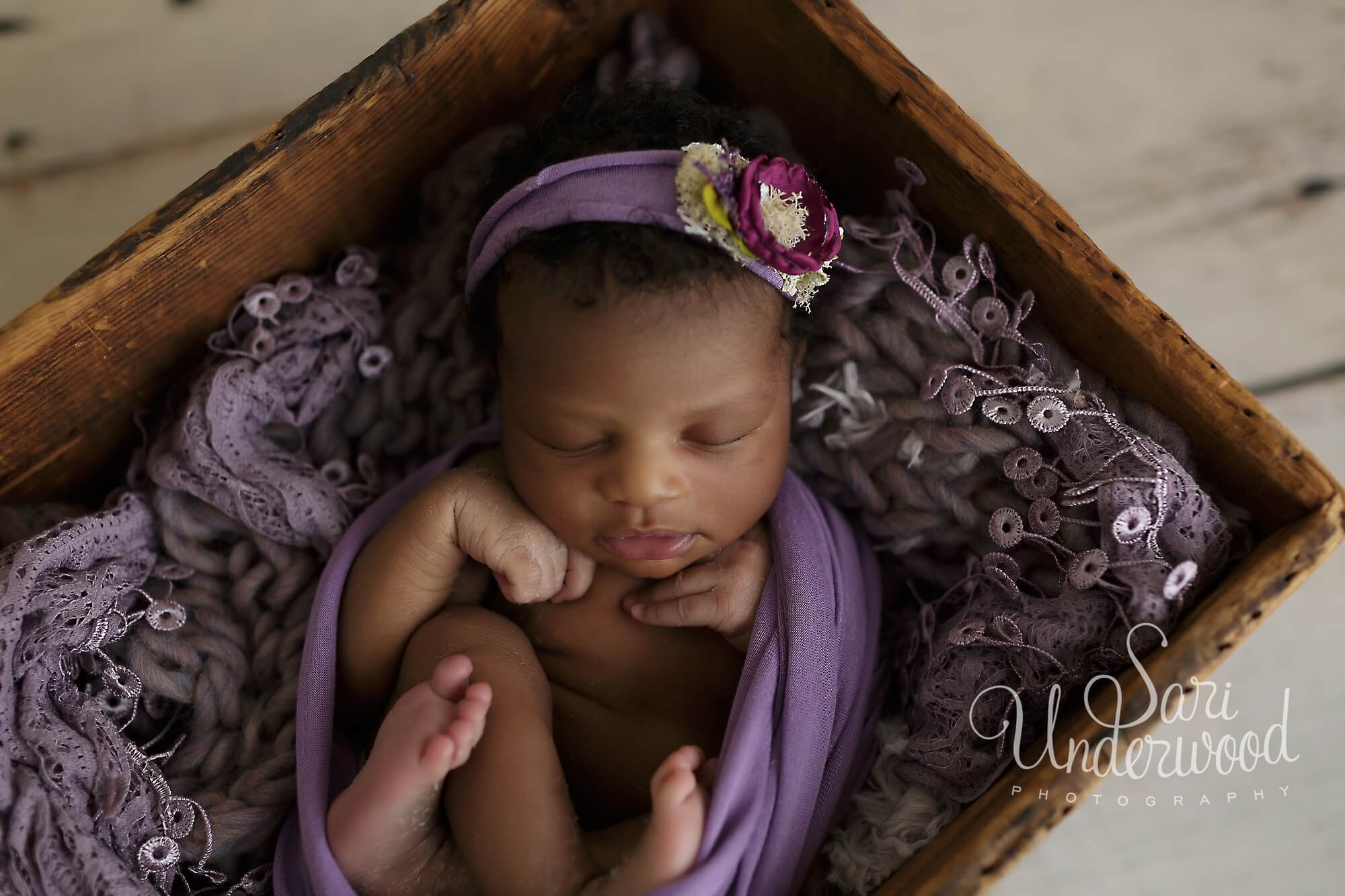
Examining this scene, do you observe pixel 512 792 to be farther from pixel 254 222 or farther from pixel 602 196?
pixel 254 222

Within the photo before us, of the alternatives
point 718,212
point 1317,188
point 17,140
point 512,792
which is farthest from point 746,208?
point 17,140

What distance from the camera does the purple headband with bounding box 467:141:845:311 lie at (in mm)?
1051

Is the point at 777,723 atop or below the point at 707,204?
below

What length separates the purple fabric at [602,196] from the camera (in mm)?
1067

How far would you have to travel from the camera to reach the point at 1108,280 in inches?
Answer: 42.6

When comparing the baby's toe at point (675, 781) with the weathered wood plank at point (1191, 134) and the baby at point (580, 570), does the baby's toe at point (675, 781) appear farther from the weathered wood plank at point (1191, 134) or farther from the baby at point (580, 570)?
the weathered wood plank at point (1191, 134)

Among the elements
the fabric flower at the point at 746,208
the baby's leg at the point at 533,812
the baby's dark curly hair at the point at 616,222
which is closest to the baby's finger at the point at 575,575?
the baby's leg at the point at 533,812

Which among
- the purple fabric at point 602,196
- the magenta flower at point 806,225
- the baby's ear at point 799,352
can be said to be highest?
the purple fabric at point 602,196

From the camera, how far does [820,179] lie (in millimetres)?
1418

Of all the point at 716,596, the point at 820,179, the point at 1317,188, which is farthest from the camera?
the point at 1317,188

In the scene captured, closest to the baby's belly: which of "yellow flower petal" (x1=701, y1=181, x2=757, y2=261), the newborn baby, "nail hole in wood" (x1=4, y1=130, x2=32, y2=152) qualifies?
the newborn baby

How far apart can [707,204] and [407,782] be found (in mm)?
604

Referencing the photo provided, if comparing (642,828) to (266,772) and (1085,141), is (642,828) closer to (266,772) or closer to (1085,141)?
(266,772)

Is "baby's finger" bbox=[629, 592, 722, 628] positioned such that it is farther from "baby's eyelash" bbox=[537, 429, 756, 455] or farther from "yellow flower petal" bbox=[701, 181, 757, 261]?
"yellow flower petal" bbox=[701, 181, 757, 261]
